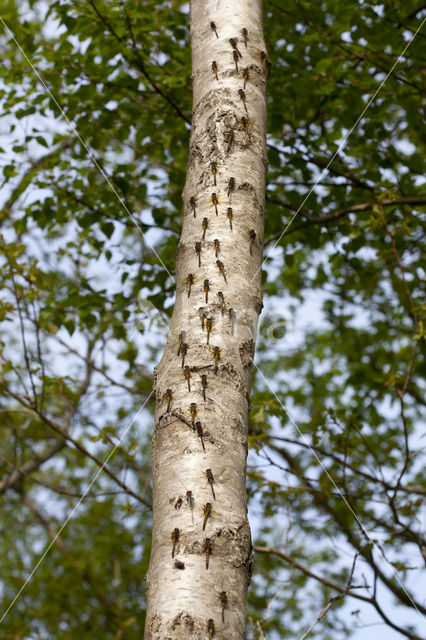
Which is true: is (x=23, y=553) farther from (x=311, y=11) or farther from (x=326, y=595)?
(x=311, y=11)

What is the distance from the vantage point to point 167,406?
193 cm

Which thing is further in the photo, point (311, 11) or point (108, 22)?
point (311, 11)

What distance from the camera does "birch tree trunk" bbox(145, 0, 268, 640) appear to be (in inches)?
62.4

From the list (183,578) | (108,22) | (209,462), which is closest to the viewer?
(183,578)

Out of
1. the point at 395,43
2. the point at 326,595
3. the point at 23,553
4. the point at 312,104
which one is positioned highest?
the point at 312,104

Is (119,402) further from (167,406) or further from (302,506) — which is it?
(167,406)

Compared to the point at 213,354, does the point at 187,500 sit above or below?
below

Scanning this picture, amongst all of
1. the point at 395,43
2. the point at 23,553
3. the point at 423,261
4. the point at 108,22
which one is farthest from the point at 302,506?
the point at 23,553

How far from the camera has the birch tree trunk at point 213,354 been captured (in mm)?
1585

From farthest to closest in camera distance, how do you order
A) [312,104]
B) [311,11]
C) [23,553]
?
[23,553] → [312,104] → [311,11]

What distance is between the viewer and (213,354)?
1.96 meters

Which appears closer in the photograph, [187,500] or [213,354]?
[187,500]

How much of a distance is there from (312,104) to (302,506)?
14.7 feet

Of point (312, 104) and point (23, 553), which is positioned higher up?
point (312, 104)
